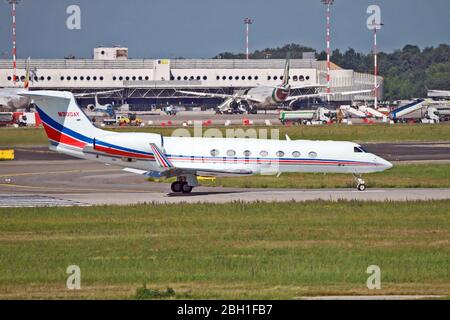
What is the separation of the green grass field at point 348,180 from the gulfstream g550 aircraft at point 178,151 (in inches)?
138

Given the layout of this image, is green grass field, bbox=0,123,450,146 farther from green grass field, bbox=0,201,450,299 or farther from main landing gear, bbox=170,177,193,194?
green grass field, bbox=0,201,450,299

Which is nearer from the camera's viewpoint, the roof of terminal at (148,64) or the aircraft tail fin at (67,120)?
the aircraft tail fin at (67,120)

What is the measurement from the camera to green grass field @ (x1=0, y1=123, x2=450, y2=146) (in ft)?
252

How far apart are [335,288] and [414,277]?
99.9 inches

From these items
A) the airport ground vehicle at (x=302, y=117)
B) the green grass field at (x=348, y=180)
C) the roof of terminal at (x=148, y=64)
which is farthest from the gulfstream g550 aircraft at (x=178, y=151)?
the roof of terminal at (x=148, y=64)

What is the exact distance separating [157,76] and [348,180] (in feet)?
357

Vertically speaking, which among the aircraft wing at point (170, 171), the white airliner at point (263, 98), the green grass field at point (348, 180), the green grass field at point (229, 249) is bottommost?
the green grass field at point (229, 249)

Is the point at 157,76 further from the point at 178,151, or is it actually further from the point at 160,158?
the point at 160,158

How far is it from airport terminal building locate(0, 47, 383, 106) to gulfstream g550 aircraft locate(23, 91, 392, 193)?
105m

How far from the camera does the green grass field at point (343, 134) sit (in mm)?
76875

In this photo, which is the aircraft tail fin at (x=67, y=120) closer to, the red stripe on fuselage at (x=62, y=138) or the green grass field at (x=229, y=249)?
the red stripe on fuselage at (x=62, y=138)

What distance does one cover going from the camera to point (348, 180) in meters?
47.8

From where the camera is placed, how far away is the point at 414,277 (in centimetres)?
2298
